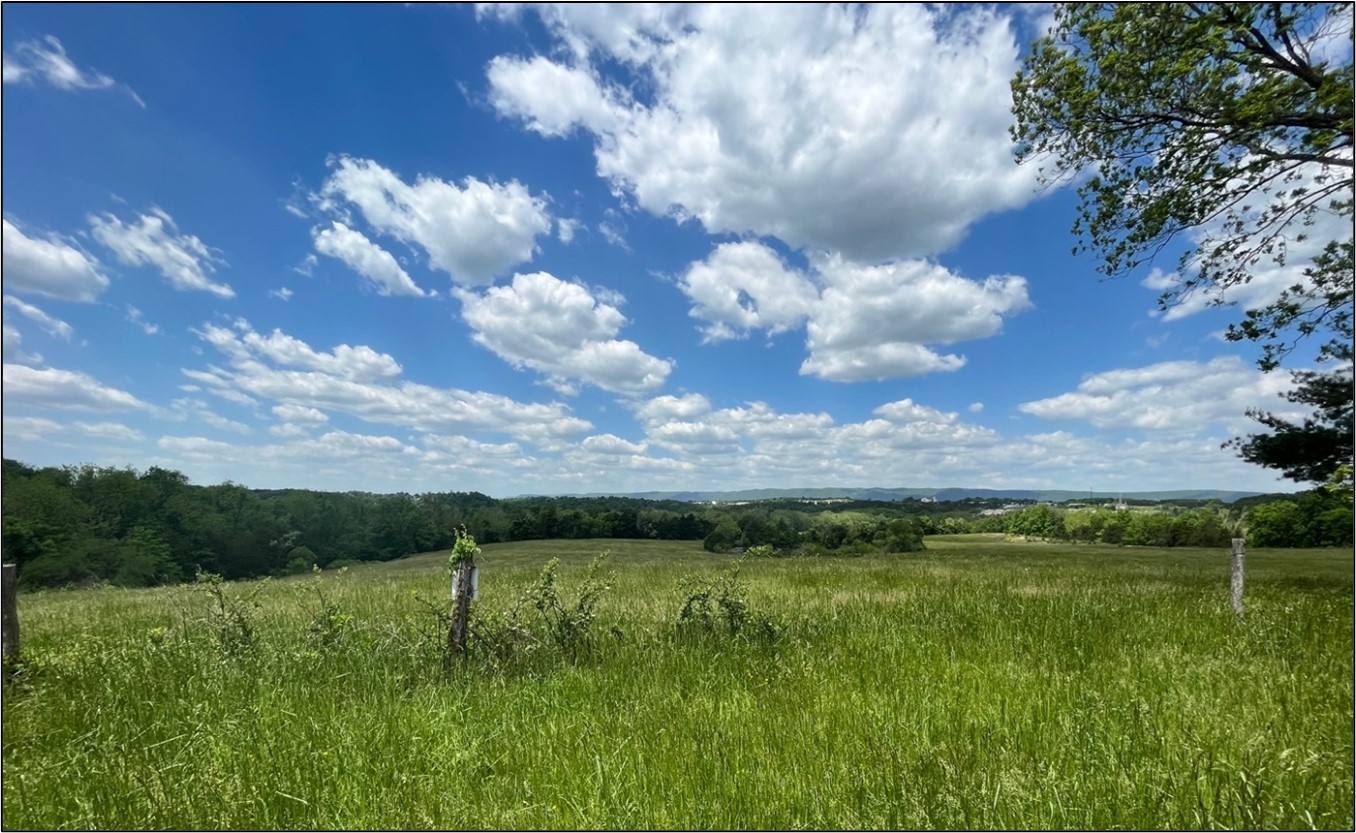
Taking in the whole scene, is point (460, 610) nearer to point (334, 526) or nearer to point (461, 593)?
point (461, 593)

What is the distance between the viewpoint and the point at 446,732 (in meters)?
4.35

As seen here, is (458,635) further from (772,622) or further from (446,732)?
(772,622)

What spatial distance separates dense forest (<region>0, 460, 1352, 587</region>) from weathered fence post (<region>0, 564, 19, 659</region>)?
133 ft

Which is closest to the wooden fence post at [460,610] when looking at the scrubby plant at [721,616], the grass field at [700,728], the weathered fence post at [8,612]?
the grass field at [700,728]

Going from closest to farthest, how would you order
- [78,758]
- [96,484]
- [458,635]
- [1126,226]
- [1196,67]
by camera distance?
[78,758] → [458,635] → [1196,67] → [1126,226] → [96,484]

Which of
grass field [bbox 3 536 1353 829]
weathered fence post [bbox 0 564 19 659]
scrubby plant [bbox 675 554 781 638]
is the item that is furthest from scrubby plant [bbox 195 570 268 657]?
scrubby plant [bbox 675 554 781 638]

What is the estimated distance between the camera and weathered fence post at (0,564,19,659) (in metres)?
5.62

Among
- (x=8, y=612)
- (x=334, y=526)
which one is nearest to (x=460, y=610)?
(x=8, y=612)

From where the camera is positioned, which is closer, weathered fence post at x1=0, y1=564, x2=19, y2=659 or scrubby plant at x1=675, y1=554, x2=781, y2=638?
weathered fence post at x1=0, y1=564, x2=19, y2=659

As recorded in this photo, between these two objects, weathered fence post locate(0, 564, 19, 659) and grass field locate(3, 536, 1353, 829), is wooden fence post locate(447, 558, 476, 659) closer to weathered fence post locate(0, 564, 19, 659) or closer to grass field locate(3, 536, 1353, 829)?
grass field locate(3, 536, 1353, 829)

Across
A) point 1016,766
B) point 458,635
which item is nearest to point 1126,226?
point 1016,766

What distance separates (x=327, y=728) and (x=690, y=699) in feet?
9.57

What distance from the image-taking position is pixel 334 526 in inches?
2445

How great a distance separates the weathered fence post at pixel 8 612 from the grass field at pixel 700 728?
0.31 metres
